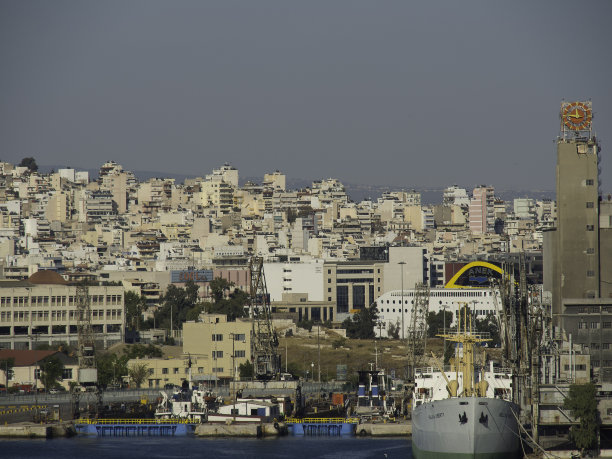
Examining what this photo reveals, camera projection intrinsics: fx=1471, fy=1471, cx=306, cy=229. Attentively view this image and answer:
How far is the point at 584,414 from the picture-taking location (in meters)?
70.1

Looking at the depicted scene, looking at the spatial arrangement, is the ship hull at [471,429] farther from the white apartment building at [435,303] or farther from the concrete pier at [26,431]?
the white apartment building at [435,303]

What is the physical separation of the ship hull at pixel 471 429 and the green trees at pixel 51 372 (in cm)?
4702

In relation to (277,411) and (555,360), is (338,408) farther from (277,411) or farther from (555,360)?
(555,360)

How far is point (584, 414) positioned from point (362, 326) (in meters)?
94.0

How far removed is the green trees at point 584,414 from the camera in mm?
69750

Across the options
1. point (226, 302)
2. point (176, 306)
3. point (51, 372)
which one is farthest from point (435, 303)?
point (51, 372)

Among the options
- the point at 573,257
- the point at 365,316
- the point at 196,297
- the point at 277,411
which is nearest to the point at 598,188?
the point at 573,257

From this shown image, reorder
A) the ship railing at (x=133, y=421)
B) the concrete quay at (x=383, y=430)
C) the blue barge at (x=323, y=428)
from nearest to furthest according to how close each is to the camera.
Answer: the concrete quay at (x=383, y=430), the blue barge at (x=323, y=428), the ship railing at (x=133, y=421)

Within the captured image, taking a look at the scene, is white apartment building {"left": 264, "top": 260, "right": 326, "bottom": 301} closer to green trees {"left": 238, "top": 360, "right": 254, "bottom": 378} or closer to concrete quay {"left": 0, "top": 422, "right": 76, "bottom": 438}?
green trees {"left": 238, "top": 360, "right": 254, "bottom": 378}

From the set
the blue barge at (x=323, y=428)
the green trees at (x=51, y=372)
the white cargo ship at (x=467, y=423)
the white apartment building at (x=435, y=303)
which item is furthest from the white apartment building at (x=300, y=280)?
the white cargo ship at (x=467, y=423)

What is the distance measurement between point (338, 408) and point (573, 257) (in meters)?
26.7

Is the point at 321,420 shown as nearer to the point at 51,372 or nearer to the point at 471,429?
the point at 471,429

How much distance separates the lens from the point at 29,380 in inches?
4432

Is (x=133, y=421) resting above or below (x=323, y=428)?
above
